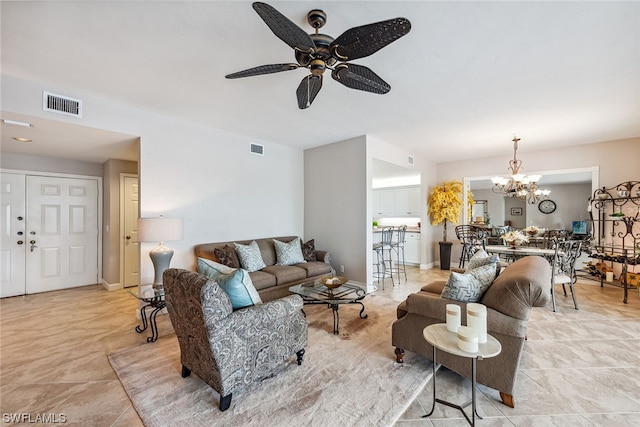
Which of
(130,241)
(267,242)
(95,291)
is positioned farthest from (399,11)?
(95,291)

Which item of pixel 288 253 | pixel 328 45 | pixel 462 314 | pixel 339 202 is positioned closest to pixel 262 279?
pixel 288 253

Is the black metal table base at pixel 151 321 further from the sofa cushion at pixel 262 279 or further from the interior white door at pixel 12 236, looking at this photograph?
the interior white door at pixel 12 236

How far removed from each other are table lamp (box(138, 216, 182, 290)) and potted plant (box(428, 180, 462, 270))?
5.42 meters

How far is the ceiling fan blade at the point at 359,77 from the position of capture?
190 centimetres

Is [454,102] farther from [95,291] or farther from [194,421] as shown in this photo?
[95,291]

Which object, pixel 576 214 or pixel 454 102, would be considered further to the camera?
pixel 576 214

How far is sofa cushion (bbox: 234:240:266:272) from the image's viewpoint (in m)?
3.84

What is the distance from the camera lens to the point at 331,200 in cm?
504

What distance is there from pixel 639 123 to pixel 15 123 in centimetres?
813

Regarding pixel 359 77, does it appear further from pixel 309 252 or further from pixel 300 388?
pixel 309 252

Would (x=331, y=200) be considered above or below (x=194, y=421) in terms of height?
above

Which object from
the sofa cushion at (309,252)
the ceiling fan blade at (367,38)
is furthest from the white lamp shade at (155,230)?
the ceiling fan blade at (367,38)

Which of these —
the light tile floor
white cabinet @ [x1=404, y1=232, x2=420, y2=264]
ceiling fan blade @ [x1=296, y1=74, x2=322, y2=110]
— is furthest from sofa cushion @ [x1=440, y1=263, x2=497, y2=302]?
white cabinet @ [x1=404, y1=232, x2=420, y2=264]

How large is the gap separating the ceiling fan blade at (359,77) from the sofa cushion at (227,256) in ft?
9.09
